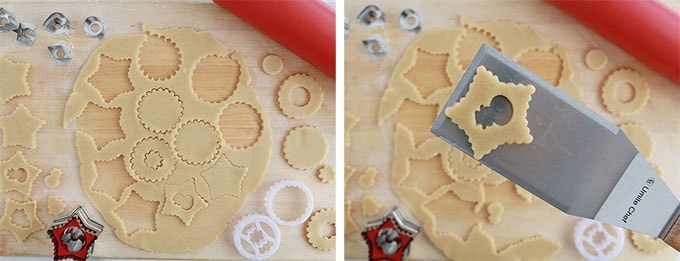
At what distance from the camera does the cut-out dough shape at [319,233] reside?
0.61m

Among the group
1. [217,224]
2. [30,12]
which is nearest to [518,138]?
[217,224]

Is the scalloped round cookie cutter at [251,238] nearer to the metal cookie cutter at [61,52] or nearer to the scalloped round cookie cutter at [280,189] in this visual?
the scalloped round cookie cutter at [280,189]

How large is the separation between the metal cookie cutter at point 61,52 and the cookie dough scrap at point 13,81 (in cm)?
3

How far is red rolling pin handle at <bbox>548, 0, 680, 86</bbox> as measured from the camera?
597 millimetres

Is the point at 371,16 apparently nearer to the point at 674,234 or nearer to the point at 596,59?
the point at 596,59

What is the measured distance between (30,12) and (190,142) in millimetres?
220

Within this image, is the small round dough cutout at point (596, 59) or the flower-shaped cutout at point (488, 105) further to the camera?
the small round dough cutout at point (596, 59)

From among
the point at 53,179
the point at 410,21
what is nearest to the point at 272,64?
the point at 410,21

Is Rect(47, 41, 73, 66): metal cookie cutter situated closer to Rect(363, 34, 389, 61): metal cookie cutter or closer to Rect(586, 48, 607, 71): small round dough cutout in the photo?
Rect(363, 34, 389, 61): metal cookie cutter

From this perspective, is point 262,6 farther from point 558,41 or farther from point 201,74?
point 558,41

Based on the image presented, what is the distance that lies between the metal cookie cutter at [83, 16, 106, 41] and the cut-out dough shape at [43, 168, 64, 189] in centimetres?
14

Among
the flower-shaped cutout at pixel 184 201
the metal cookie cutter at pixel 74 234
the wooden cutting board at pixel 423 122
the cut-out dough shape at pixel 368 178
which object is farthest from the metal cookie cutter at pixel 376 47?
the metal cookie cutter at pixel 74 234

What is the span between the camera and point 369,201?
24.6 inches

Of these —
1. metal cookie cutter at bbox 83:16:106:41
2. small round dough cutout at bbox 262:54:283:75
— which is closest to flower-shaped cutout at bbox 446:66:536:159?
small round dough cutout at bbox 262:54:283:75
